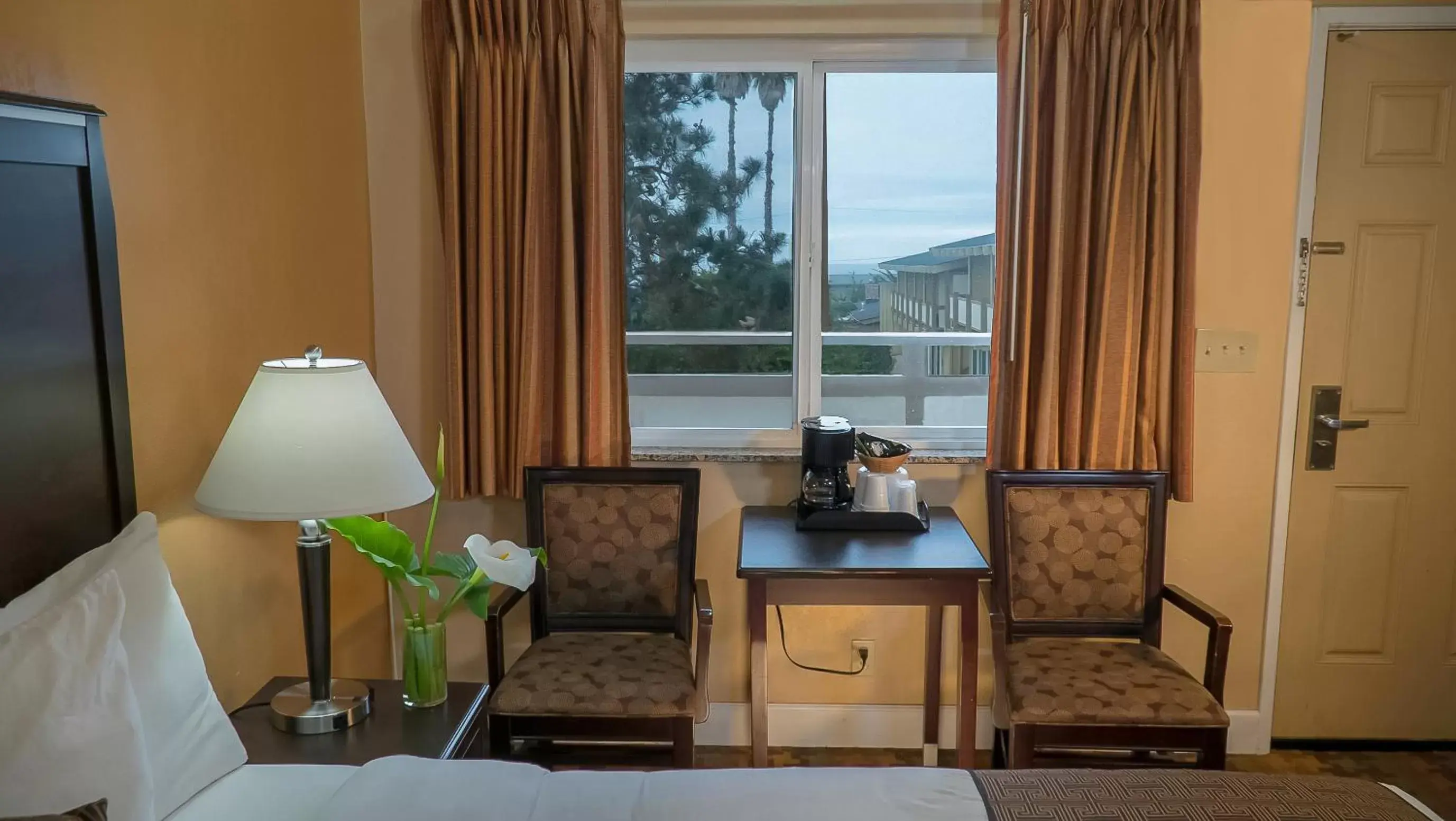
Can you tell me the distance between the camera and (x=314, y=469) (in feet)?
6.07

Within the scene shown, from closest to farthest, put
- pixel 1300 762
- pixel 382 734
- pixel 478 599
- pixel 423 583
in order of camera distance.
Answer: pixel 382 734 < pixel 423 583 < pixel 478 599 < pixel 1300 762

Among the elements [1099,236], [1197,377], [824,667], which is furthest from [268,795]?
[1197,377]

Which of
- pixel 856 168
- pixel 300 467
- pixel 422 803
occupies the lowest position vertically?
pixel 422 803

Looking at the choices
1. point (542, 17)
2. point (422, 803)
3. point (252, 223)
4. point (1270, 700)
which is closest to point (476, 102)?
point (542, 17)

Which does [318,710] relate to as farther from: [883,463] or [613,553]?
[883,463]

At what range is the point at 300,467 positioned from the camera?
184 cm

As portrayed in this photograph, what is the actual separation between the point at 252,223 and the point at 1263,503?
9.00 ft

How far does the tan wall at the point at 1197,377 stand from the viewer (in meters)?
2.79

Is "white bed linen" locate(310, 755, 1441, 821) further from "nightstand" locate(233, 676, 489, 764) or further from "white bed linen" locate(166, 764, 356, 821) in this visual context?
"nightstand" locate(233, 676, 489, 764)

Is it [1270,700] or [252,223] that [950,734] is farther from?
[252,223]

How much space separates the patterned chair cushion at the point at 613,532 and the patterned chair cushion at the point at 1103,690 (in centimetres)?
92

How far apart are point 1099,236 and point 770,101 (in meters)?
0.98

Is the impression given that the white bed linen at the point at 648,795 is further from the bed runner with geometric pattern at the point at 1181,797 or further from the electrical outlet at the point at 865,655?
the electrical outlet at the point at 865,655

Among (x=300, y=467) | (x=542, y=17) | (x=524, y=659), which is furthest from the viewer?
(x=542, y=17)
